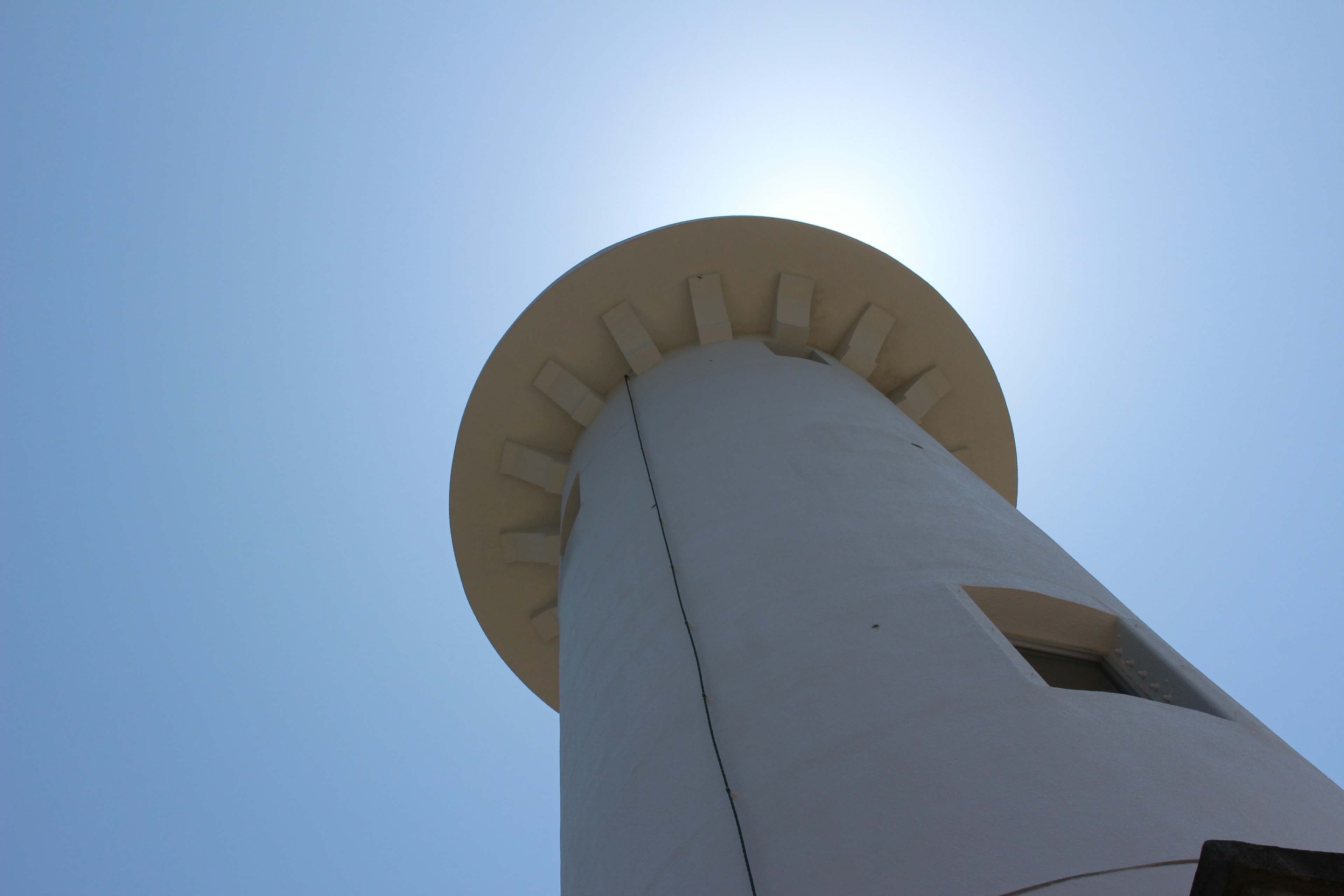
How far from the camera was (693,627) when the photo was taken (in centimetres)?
428

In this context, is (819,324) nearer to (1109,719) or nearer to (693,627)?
(693,627)

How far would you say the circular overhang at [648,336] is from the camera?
27.8ft

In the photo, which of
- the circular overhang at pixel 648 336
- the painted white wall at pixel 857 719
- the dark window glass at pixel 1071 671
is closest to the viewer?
the painted white wall at pixel 857 719

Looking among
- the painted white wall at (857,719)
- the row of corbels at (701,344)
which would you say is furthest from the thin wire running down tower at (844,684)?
the row of corbels at (701,344)

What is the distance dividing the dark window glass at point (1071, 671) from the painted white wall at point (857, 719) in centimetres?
29

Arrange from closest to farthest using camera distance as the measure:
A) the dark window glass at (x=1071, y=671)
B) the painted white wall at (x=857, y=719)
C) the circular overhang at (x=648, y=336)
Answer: the painted white wall at (x=857, y=719) < the dark window glass at (x=1071, y=671) < the circular overhang at (x=648, y=336)

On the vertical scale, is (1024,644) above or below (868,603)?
below

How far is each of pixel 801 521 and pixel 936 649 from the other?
1266 millimetres

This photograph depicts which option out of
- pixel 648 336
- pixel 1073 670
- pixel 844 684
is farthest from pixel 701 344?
pixel 844 684

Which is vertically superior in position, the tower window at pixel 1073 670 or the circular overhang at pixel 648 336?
the circular overhang at pixel 648 336

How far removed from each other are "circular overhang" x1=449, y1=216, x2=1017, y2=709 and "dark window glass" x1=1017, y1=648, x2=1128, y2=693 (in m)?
4.75

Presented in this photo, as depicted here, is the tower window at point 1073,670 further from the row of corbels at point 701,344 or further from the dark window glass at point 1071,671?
the row of corbels at point 701,344

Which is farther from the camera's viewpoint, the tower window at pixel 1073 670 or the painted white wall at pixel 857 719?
the tower window at pixel 1073 670

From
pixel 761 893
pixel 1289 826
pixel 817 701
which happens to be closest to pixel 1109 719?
pixel 1289 826
